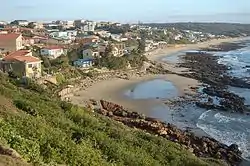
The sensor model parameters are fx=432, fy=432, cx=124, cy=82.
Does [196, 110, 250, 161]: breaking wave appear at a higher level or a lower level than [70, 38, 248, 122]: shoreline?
higher

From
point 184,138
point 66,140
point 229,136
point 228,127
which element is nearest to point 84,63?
point 228,127

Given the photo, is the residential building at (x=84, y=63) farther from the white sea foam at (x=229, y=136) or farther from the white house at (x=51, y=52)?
the white sea foam at (x=229, y=136)

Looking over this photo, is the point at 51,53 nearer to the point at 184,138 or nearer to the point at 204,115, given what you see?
the point at 204,115

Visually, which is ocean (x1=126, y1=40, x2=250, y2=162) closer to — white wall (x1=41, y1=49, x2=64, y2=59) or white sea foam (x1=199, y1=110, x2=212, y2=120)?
white sea foam (x1=199, y1=110, x2=212, y2=120)

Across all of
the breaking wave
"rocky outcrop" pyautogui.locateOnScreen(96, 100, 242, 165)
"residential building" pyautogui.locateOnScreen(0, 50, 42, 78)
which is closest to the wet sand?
"rocky outcrop" pyautogui.locateOnScreen(96, 100, 242, 165)

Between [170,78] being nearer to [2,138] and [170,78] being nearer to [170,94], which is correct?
[170,94]

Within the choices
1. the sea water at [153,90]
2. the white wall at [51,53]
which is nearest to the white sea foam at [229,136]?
the sea water at [153,90]

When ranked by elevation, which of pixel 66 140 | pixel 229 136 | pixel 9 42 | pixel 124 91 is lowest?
pixel 124 91

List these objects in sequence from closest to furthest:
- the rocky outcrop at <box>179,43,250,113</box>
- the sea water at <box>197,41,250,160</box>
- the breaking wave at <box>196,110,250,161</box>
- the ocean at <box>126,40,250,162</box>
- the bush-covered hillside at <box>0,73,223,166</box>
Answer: the bush-covered hillside at <box>0,73,223,166</box> → the breaking wave at <box>196,110,250,161</box> → the sea water at <box>197,41,250,160</box> → the ocean at <box>126,40,250,162</box> → the rocky outcrop at <box>179,43,250,113</box>
